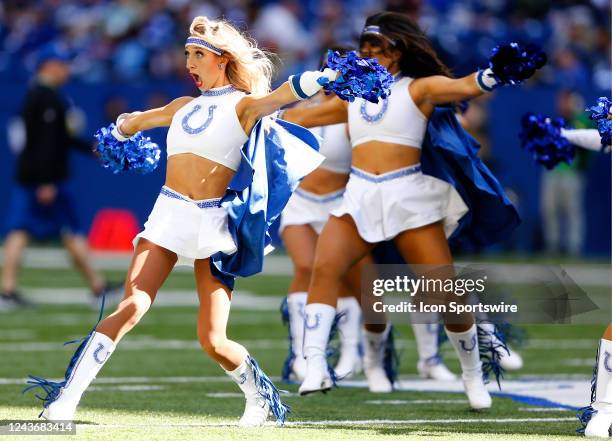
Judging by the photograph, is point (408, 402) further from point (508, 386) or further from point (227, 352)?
point (227, 352)

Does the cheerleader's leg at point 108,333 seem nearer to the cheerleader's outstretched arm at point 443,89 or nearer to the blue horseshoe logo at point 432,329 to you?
the cheerleader's outstretched arm at point 443,89

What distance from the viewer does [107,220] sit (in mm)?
19719

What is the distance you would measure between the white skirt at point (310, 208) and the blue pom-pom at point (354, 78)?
2483mm

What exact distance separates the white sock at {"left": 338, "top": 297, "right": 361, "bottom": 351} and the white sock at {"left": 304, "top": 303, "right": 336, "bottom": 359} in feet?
3.89

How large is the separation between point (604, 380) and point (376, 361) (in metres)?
2.29

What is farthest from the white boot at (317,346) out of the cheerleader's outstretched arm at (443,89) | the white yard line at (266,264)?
the white yard line at (266,264)

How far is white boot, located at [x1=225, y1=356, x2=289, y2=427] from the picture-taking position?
6.46 metres

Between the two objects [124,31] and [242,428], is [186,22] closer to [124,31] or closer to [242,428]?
[124,31]

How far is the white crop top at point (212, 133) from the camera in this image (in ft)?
21.3

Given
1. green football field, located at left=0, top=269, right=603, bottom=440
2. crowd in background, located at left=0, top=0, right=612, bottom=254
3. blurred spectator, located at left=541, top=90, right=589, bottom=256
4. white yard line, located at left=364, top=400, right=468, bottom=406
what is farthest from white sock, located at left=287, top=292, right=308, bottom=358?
blurred spectator, located at left=541, top=90, right=589, bottom=256

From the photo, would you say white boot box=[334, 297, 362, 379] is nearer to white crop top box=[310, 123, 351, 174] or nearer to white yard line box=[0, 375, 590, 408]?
white yard line box=[0, 375, 590, 408]

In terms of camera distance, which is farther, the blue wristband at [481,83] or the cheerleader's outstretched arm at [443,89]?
the cheerleader's outstretched arm at [443,89]

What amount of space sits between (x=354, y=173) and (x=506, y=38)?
13.1m

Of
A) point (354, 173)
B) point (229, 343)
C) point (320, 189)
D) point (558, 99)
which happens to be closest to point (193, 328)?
point (320, 189)
